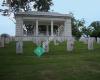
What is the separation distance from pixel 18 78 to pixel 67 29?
45467mm

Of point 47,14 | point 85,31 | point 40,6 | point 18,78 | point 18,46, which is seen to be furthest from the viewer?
point 85,31

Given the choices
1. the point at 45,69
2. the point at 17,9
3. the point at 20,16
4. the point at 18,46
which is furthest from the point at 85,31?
the point at 45,69

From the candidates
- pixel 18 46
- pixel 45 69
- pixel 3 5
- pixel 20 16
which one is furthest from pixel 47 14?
pixel 45 69

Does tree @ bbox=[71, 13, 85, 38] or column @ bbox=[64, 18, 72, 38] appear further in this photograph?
tree @ bbox=[71, 13, 85, 38]

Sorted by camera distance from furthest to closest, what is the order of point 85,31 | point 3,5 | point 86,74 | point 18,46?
point 85,31 → point 3,5 → point 18,46 → point 86,74

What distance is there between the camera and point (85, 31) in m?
82.5

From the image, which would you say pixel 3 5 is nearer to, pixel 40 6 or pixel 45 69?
pixel 40 6

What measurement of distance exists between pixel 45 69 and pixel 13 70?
1.22m

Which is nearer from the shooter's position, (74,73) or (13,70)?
(74,73)

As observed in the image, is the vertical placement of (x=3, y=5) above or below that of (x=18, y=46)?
above

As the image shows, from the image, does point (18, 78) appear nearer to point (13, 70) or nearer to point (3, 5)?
point (13, 70)

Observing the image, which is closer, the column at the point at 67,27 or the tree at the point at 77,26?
the column at the point at 67,27

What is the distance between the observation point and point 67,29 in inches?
2169

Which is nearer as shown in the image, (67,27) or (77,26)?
(67,27)
